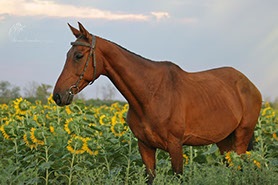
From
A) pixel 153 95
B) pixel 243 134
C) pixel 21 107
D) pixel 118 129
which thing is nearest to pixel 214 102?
pixel 243 134

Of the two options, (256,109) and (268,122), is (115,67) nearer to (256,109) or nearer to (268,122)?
(256,109)

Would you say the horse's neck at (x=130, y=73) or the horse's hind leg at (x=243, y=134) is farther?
the horse's hind leg at (x=243, y=134)

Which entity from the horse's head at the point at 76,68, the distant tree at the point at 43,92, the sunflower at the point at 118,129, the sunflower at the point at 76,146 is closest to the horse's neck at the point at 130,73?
the horse's head at the point at 76,68

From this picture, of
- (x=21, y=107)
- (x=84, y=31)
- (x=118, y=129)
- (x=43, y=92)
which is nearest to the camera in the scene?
(x=84, y=31)

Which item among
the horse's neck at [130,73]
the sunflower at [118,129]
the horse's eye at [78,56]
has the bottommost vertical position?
the sunflower at [118,129]

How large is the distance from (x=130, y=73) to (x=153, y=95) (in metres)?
0.33

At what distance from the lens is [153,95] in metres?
6.52

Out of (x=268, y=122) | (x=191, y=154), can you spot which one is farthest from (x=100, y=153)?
(x=268, y=122)

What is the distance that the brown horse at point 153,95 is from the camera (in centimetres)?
624

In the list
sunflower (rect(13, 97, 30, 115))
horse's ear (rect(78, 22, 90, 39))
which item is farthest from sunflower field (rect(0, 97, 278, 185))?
horse's ear (rect(78, 22, 90, 39))

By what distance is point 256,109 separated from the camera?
7.81 meters

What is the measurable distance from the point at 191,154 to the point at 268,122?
2.86 metres

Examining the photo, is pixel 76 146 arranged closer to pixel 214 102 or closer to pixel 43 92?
pixel 214 102

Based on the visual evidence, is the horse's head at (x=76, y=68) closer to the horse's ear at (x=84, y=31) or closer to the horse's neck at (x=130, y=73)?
the horse's ear at (x=84, y=31)
